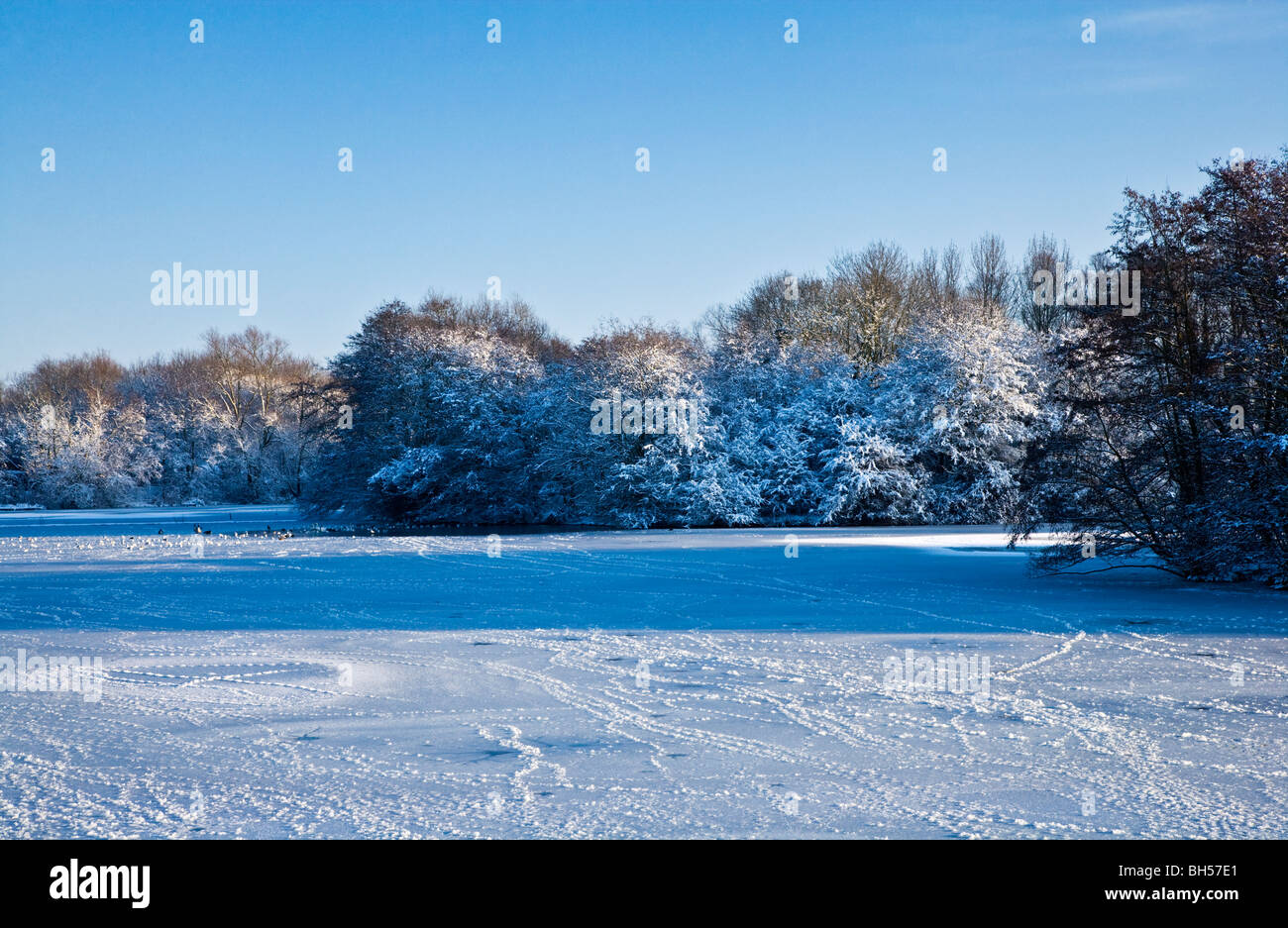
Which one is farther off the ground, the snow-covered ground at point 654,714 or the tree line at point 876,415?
the tree line at point 876,415

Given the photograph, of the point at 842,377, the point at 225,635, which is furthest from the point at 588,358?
the point at 225,635

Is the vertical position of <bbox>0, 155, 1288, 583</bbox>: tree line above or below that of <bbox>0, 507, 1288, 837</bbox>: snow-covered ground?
above

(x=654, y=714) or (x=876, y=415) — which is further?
(x=876, y=415)

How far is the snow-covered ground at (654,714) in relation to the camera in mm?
5180

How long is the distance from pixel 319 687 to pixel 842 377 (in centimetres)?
3441

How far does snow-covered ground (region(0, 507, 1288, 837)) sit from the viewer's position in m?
5.18

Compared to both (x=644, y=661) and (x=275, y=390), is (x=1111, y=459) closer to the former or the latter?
(x=644, y=661)

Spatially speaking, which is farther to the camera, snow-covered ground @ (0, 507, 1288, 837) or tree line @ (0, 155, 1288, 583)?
tree line @ (0, 155, 1288, 583)

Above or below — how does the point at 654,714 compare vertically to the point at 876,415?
below

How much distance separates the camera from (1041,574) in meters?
17.5

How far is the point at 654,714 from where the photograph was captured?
24.5 ft

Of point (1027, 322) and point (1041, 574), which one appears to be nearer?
point (1041, 574)

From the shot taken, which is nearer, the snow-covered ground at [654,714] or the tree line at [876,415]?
the snow-covered ground at [654,714]
